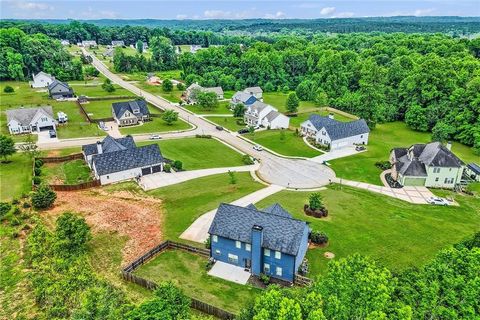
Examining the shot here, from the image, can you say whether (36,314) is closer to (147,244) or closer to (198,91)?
(147,244)

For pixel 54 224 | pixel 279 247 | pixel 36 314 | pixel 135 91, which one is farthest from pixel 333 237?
pixel 135 91

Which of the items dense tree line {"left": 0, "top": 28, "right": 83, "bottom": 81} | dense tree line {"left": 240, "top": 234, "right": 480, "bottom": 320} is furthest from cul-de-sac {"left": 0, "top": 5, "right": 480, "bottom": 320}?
dense tree line {"left": 0, "top": 28, "right": 83, "bottom": 81}

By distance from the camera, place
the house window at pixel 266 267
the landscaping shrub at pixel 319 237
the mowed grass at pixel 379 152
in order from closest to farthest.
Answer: the house window at pixel 266 267, the landscaping shrub at pixel 319 237, the mowed grass at pixel 379 152

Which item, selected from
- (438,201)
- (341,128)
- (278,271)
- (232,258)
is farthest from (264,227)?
(341,128)

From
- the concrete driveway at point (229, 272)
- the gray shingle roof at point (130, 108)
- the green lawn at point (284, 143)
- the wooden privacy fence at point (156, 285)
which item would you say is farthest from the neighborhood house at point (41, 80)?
the concrete driveway at point (229, 272)

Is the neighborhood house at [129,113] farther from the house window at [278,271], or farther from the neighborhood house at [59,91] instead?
the house window at [278,271]

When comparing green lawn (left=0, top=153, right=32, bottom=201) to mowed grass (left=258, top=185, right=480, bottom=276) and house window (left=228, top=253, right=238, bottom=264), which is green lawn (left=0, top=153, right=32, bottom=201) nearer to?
house window (left=228, top=253, right=238, bottom=264)
